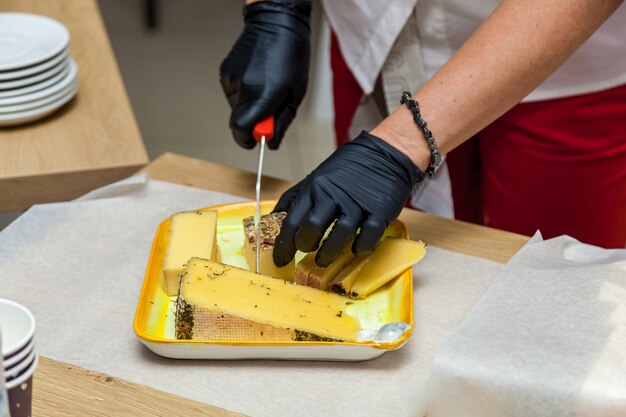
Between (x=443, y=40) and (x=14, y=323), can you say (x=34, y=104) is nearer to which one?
(x=443, y=40)

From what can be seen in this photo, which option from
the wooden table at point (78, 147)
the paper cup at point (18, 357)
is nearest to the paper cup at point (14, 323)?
the paper cup at point (18, 357)

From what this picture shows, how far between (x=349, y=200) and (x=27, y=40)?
31.4 inches

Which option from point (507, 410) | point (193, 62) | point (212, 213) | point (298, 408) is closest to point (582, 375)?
point (507, 410)

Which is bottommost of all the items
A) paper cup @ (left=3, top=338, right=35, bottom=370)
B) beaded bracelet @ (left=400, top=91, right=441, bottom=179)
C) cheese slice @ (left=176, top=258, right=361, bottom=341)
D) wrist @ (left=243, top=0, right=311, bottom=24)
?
cheese slice @ (left=176, top=258, right=361, bottom=341)

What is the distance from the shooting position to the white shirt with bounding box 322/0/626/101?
135cm

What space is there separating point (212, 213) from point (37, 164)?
37 cm

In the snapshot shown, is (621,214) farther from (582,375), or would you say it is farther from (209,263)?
(209,263)

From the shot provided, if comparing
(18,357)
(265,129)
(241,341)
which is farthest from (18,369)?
(265,129)

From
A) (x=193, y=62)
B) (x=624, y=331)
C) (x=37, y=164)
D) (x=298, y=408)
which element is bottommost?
(x=193, y=62)

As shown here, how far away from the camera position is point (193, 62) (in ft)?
11.6

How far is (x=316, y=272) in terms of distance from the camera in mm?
1073

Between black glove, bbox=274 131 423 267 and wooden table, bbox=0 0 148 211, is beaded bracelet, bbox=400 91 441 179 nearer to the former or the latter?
black glove, bbox=274 131 423 267

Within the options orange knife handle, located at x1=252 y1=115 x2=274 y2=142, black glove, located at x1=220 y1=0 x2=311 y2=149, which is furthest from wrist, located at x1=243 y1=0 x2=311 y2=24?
orange knife handle, located at x1=252 y1=115 x2=274 y2=142

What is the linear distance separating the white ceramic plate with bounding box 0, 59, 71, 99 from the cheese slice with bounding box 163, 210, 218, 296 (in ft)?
1.48
